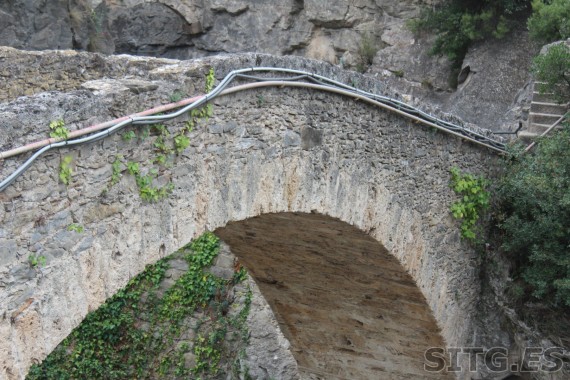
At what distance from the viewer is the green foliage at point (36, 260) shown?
144 inches

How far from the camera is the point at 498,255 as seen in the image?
8.25m

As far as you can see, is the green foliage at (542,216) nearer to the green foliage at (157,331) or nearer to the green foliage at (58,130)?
the green foliage at (157,331)

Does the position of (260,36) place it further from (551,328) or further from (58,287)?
(58,287)

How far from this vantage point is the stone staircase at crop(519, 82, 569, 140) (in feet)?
28.8

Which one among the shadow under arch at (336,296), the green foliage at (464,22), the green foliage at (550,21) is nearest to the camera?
the shadow under arch at (336,296)

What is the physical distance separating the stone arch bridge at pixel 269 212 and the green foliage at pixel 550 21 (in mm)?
3386

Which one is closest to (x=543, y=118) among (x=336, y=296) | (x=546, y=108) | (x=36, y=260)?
(x=546, y=108)

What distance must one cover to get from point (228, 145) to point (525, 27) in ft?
28.3

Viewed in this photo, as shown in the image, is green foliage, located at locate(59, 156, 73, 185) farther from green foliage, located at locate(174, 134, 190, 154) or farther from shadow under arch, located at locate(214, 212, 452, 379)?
shadow under arch, located at locate(214, 212, 452, 379)

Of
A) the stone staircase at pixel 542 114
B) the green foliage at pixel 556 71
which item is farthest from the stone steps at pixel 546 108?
the green foliage at pixel 556 71

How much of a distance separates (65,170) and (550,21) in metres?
8.65

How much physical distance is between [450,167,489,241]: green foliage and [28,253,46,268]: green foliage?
480 centimetres

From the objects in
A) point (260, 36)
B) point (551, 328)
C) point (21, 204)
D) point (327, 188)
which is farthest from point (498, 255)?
point (260, 36)

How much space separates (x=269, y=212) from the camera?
553 centimetres
